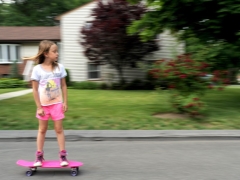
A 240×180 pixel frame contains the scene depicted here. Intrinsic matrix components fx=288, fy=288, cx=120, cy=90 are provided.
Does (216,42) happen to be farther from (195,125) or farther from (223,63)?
(195,125)

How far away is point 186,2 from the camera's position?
340 inches

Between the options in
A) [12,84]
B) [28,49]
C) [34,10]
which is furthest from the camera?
[34,10]

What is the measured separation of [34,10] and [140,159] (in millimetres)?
43326

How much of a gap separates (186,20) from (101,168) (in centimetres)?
667

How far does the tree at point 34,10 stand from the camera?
42528mm

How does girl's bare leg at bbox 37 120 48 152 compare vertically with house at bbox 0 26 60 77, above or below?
below

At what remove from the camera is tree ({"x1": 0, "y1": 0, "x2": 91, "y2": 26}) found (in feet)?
140

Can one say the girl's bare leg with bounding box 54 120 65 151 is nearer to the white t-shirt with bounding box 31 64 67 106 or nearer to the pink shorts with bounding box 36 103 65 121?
the pink shorts with bounding box 36 103 65 121

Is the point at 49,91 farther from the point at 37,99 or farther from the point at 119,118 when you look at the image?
the point at 119,118

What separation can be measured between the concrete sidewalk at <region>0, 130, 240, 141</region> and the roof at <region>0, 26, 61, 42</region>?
17.4 metres

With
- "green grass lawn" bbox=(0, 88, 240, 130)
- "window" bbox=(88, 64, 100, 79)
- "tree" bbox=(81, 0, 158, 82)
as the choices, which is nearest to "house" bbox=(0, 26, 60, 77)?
"window" bbox=(88, 64, 100, 79)

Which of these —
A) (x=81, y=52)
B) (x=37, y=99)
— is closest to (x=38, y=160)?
(x=37, y=99)

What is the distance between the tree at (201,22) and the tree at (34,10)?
3465 centimetres

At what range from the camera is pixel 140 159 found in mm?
5121
